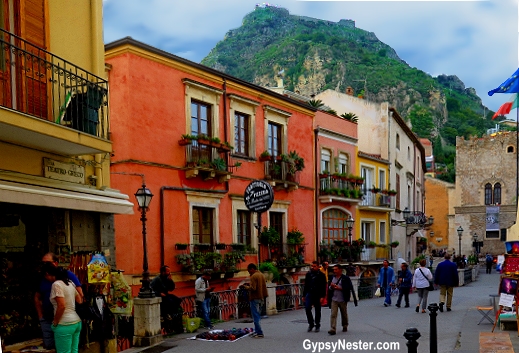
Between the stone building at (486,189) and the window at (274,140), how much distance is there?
4285 cm

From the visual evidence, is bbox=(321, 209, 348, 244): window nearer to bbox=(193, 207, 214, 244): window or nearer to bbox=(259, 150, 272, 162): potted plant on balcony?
bbox=(259, 150, 272, 162): potted plant on balcony

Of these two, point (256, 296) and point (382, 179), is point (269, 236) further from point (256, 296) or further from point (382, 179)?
point (382, 179)

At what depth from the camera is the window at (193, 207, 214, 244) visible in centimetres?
1880

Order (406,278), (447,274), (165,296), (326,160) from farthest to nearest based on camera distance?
(326,160) < (406,278) < (447,274) < (165,296)

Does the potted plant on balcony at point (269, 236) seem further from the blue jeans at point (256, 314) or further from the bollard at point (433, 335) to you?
the bollard at point (433, 335)

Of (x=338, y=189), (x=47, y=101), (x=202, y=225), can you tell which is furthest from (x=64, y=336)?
(x=338, y=189)

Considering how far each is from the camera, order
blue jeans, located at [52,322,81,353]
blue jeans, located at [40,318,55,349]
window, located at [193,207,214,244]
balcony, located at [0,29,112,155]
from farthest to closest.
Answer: window, located at [193,207,214,244]
balcony, located at [0,29,112,155]
blue jeans, located at [40,318,55,349]
blue jeans, located at [52,322,81,353]

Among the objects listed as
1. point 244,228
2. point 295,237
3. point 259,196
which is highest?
point 259,196

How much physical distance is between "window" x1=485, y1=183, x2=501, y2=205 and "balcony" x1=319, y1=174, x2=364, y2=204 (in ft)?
126

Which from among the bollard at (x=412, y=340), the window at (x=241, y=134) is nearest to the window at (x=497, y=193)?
the window at (x=241, y=134)

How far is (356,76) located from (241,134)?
10776cm

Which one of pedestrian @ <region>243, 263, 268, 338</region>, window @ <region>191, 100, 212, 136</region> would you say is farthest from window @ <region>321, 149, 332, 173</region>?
pedestrian @ <region>243, 263, 268, 338</region>

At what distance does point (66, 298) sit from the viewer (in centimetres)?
771

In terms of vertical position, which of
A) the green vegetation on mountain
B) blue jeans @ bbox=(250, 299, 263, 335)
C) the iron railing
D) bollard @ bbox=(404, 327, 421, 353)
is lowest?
blue jeans @ bbox=(250, 299, 263, 335)
